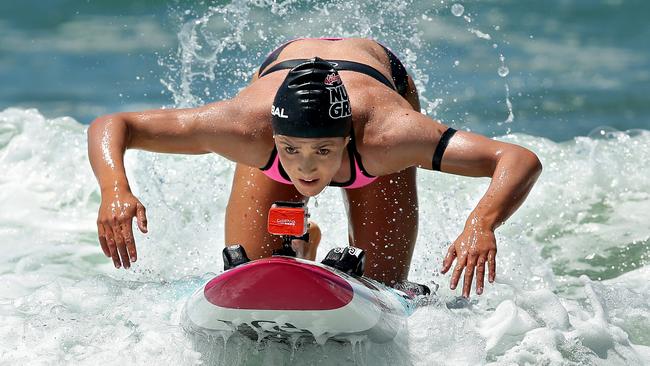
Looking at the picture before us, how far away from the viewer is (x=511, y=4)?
41.0ft

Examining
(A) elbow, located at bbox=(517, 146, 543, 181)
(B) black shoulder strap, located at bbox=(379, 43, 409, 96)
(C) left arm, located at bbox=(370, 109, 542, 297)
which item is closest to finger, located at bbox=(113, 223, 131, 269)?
(C) left arm, located at bbox=(370, 109, 542, 297)

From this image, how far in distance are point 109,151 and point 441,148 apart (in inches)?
53.7

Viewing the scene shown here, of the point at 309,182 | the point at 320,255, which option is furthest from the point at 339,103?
the point at 320,255

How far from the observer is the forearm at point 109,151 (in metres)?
4.17

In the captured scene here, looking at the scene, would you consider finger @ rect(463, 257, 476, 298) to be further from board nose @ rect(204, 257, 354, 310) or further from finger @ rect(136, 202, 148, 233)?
finger @ rect(136, 202, 148, 233)

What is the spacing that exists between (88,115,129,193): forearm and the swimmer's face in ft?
2.13

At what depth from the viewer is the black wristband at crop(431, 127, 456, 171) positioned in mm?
4254

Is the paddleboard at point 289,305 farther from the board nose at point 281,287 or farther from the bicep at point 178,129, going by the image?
the bicep at point 178,129

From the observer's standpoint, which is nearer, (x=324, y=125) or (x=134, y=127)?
(x=324, y=125)

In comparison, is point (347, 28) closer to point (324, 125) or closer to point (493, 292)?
point (493, 292)

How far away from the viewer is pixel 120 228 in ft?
12.8

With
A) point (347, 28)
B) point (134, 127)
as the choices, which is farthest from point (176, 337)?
point (347, 28)

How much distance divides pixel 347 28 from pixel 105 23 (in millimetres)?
5095

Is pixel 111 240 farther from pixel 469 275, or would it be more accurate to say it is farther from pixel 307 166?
pixel 469 275
